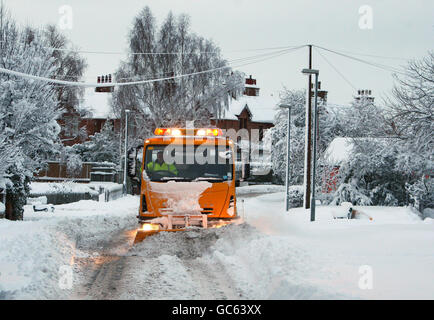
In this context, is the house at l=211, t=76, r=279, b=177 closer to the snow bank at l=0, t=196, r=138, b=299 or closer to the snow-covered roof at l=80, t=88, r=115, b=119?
the snow-covered roof at l=80, t=88, r=115, b=119

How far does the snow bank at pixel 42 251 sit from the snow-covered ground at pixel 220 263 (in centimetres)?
2

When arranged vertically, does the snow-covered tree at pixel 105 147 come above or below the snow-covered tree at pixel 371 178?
above

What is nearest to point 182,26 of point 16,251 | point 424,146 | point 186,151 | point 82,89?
point 82,89

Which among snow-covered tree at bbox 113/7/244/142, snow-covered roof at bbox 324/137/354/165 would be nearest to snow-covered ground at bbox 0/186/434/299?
snow-covered roof at bbox 324/137/354/165

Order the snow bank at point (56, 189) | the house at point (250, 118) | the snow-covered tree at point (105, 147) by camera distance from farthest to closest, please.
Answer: the house at point (250, 118), the snow-covered tree at point (105, 147), the snow bank at point (56, 189)

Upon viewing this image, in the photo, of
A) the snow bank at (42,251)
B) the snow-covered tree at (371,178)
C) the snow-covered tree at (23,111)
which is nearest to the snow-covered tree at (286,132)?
the snow-covered tree at (371,178)

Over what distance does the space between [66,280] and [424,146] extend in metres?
15.5

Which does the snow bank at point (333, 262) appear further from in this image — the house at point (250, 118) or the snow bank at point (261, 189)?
the house at point (250, 118)

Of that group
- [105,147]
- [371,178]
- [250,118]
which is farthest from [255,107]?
[371,178]

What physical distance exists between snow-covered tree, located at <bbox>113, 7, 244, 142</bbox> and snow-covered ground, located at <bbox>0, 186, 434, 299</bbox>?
2454 centimetres

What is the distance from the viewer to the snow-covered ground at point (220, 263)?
7.57 m

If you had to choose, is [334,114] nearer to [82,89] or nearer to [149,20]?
[149,20]

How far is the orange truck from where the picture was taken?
12.5 m

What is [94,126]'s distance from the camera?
6619 centimetres
